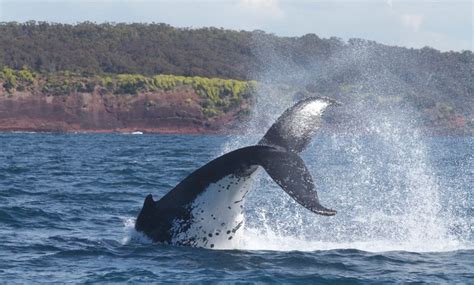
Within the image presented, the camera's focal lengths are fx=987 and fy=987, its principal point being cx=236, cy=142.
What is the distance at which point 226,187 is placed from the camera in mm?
12180

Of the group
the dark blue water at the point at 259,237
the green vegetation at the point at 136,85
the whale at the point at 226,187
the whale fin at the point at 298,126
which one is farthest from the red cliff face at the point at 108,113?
the whale fin at the point at 298,126

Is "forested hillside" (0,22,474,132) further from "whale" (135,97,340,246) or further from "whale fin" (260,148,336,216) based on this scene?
"whale fin" (260,148,336,216)

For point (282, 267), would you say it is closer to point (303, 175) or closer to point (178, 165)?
point (303, 175)

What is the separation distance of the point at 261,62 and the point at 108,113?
132 ft

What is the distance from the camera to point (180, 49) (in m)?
146

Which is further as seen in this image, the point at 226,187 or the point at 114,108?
the point at 114,108

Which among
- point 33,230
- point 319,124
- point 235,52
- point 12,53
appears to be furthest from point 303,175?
point 235,52

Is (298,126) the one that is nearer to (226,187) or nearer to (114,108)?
(226,187)

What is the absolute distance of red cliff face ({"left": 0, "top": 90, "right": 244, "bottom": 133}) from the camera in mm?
99250

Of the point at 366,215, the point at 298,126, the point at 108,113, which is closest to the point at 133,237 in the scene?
the point at 298,126

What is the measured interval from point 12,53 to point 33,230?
112342 millimetres

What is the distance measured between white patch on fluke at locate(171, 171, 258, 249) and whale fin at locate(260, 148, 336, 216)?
0.63m

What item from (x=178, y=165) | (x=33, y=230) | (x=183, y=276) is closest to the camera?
(x=183, y=276)

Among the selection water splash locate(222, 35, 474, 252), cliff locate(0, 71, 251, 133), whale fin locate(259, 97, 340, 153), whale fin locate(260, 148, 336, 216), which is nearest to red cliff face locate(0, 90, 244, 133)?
cliff locate(0, 71, 251, 133)
